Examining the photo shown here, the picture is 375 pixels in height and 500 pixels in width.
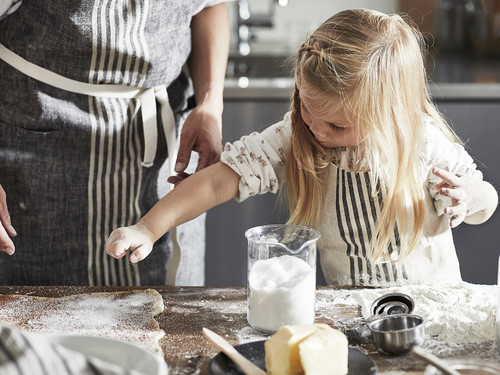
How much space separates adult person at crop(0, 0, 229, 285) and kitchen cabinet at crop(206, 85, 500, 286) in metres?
0.55

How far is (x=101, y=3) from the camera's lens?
121 centimetres

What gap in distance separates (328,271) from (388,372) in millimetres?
458

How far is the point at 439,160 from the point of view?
1197 mm

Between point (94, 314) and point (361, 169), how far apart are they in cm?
53

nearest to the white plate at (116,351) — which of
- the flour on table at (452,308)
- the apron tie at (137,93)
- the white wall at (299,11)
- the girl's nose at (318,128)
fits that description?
the flour on table at (452,308)

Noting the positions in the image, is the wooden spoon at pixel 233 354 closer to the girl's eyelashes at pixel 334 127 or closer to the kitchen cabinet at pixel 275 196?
the girl's eyelashes at pixel 334 127

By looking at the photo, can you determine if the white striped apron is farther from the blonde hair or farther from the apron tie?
the blonde hair

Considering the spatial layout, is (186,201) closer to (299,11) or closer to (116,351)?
(116,351)

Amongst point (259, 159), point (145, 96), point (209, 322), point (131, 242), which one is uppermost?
point (145, 96)

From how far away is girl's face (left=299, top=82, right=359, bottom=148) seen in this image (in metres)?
1.08

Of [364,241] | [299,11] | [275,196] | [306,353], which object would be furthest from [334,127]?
[299,11]

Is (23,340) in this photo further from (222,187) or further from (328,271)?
(328,271)

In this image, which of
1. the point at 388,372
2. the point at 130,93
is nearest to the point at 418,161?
the point at 388,372

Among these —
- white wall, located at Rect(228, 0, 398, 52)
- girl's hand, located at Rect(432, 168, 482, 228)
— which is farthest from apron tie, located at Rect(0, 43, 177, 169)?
white wall, located at Rect(228, 0, 398, 52)
